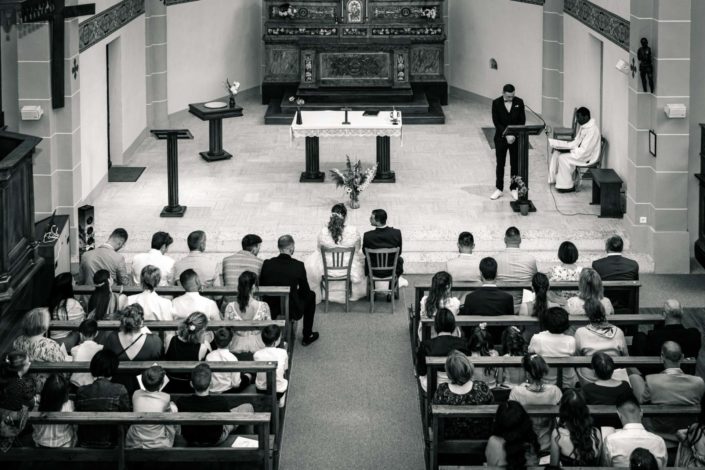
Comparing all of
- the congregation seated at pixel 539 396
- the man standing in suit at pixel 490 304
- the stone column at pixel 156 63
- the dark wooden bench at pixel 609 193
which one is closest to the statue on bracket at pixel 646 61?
the dark wooden bench at pixel 609 193

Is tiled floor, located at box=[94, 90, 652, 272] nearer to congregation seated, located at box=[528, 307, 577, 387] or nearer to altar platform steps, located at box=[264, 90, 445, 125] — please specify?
altar platform steps, located at box=[264, 90, 445, 125]

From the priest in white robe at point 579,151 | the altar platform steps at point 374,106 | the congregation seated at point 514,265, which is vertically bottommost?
the congregation seated at point 514,265

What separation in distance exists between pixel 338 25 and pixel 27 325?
13.9 meters

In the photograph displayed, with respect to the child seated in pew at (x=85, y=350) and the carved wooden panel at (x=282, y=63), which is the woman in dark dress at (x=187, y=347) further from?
the carved wooden panel at (x=282, y=63)

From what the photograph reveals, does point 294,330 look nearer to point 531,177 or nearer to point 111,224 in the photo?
point 111,224

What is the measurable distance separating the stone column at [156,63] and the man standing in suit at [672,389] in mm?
13018

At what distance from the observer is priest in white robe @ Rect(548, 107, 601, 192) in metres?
16.1

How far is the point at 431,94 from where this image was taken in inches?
876

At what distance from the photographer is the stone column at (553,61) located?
19453 millimetres

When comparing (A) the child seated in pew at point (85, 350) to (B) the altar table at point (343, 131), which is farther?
(B) the altar table at point (343, 131)

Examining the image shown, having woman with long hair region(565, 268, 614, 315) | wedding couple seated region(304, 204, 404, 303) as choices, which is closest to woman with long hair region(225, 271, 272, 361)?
wedding couple seated region(304, 204, 404, 303)

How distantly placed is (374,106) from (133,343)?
12.4m

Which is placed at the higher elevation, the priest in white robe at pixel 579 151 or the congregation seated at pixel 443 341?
the priest in white robe at pixel 579 151

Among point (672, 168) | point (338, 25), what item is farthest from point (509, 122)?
point (338, 25)
